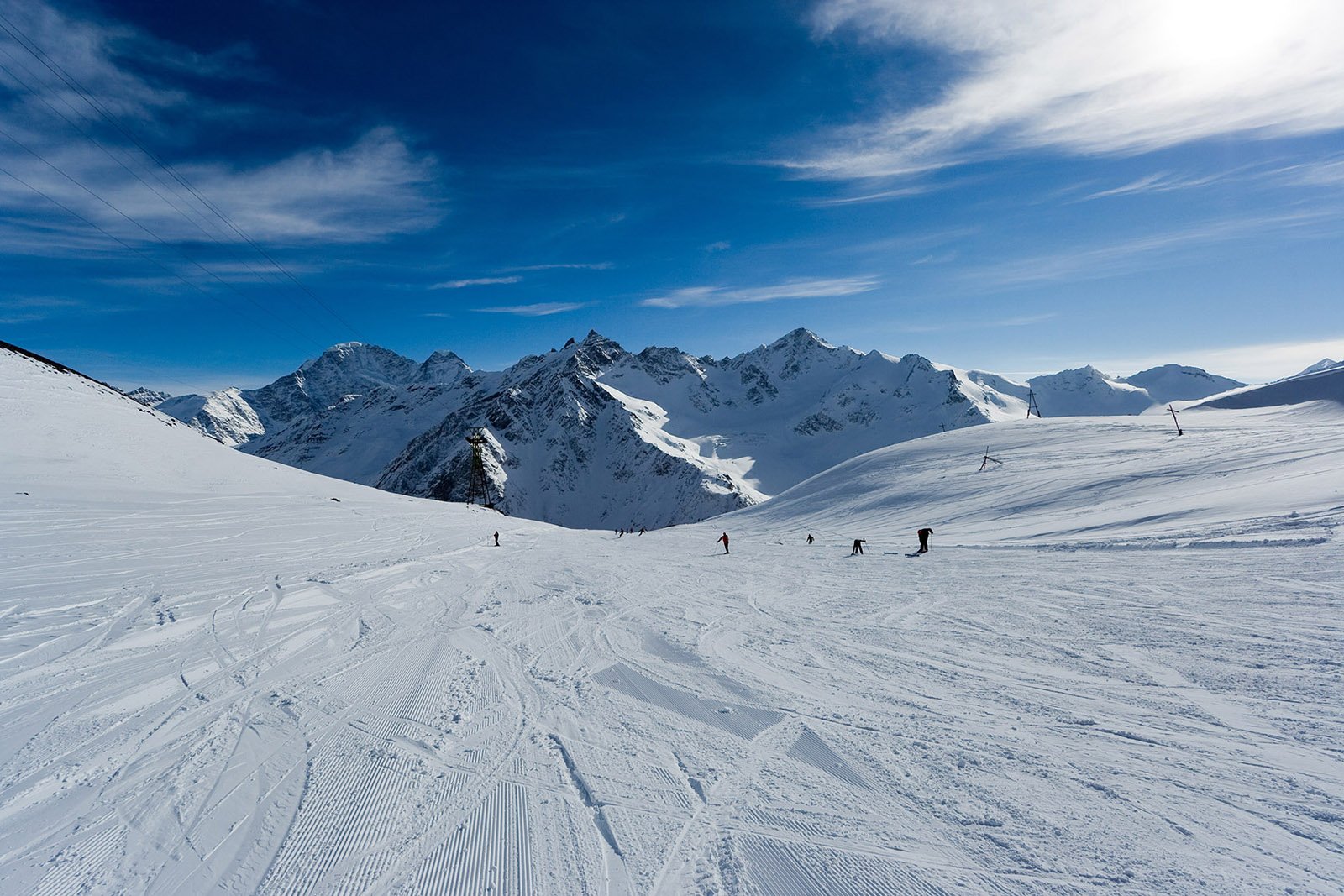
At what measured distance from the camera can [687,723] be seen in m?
5.73

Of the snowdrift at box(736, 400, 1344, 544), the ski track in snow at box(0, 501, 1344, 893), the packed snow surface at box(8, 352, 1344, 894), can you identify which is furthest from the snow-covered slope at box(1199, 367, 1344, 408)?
the ski track in snow at box(0, 501, 1344, 893)

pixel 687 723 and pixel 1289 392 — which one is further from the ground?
pixel 1289 392

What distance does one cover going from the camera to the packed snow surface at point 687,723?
3660 millimetres

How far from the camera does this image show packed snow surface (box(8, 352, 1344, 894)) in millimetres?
3660

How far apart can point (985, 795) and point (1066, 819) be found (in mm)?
524

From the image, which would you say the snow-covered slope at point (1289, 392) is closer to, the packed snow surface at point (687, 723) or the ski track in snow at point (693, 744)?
the packed snow surface at point (687, 723)

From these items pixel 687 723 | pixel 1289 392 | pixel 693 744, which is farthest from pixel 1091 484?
pixel 1289 392

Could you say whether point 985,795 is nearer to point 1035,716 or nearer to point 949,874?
point 949,874

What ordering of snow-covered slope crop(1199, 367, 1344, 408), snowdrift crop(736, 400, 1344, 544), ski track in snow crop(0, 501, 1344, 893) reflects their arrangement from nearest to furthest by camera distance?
ski track in snow crop(0, 501, 1344, 893)
snowdrift crop(736, 400, 1344, 544)
snow-covered slope crop(1199, 367, 1344, 408)

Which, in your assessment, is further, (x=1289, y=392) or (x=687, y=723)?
(x=1289, y=392)

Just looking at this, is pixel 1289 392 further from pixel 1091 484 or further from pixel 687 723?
pixel 687 723

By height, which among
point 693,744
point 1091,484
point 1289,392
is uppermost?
point 1289,392

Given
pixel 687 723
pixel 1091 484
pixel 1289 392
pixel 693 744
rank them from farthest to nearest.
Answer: pixel 1289 392 → pixel 1091 484 → pixel 687 723 → pixel 693 744

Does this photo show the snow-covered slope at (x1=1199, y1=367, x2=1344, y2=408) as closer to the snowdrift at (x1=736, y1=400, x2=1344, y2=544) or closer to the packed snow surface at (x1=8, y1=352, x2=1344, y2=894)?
the snowdrift at (x1=736, y1=400, x2=1344, y2=544)
